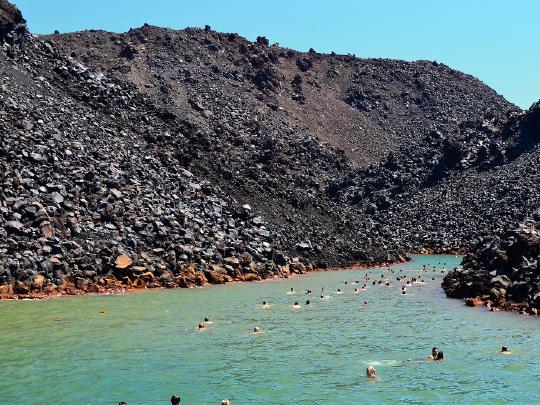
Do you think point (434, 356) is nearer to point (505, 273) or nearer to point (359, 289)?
point (505, 273)

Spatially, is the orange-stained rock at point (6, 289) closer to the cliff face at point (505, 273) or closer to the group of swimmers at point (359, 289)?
the group of swimmers at point (359, 289)

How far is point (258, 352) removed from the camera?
25.9 meters

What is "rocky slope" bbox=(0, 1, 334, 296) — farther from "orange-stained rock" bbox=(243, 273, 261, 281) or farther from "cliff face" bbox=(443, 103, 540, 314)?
"cliff face" bbox=(443, 103, 540, 314)

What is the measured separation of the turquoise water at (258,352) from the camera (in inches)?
801

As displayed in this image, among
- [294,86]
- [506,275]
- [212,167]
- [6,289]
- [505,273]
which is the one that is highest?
[294,86]

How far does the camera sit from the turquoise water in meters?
20.3

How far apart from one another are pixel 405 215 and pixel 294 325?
7128cm

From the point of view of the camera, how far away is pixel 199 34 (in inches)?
6009

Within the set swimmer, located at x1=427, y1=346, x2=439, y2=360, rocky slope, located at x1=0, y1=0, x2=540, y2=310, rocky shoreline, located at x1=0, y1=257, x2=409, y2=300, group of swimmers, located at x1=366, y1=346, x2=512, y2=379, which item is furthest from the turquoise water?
rocky slope, located at x1=0, y1=0, x2=540, y2=310

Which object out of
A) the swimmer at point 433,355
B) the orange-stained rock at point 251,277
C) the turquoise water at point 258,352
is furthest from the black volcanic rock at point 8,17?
the swimmer at point 433,355

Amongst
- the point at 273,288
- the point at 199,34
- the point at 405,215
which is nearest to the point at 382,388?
the point at 273,288

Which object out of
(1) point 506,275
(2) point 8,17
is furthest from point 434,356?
(2) point 8,17

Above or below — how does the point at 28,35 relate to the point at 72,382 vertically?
above

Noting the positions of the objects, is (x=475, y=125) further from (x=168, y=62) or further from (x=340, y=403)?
(x=340, y=403)
